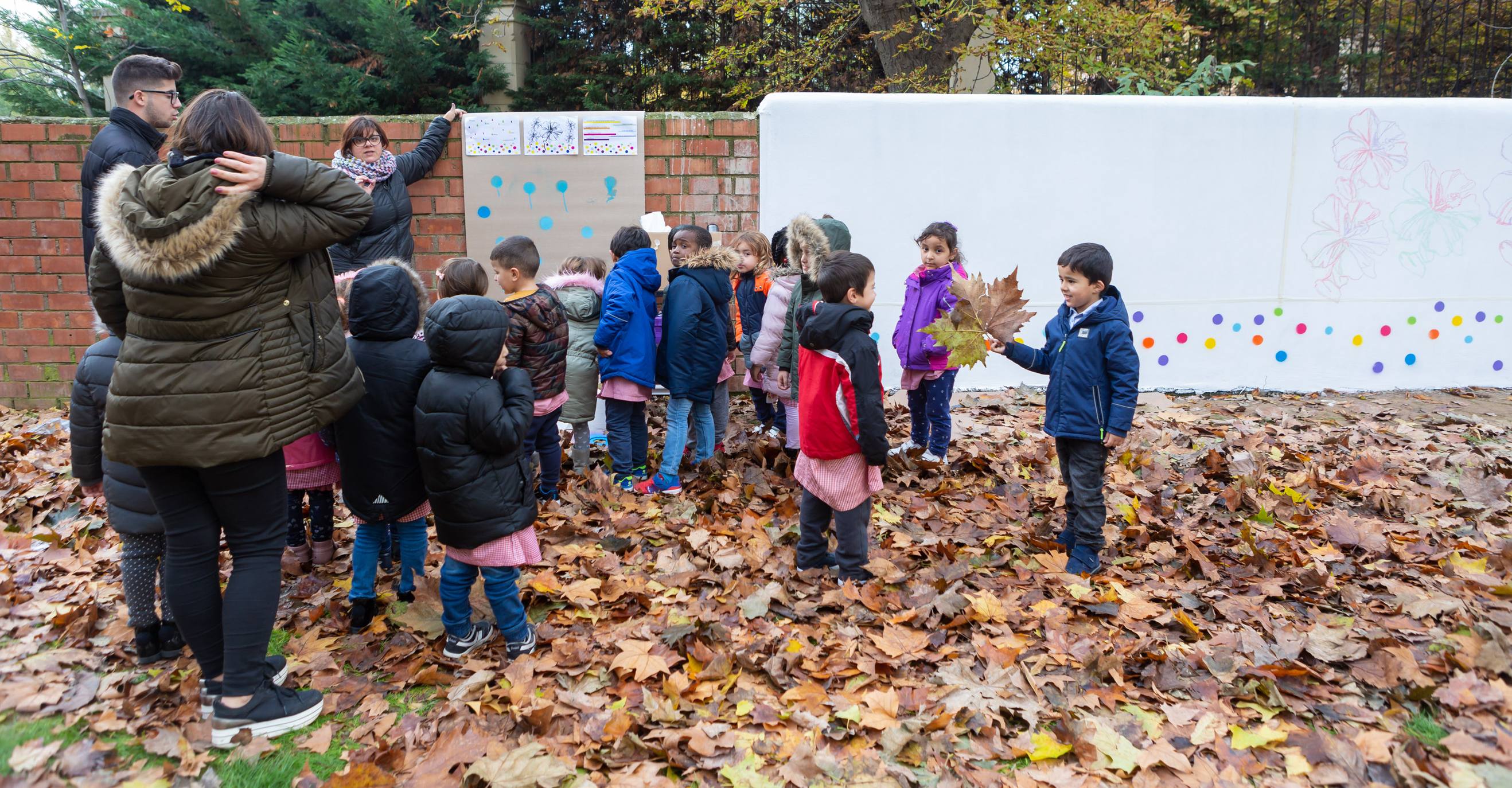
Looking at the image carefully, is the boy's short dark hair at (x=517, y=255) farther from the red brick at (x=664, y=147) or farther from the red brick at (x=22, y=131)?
the red brick at (x=22, y=131)

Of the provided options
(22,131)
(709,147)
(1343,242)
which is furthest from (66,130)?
(1343,242)

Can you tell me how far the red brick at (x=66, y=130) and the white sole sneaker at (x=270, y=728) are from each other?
20.5 ft

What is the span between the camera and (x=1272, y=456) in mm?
6434

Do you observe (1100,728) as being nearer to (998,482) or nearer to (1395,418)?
(998,482)

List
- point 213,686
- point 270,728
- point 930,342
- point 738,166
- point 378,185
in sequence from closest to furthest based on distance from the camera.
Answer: point 270,728, point 213,686, point 930,342, point 378,185, point 738,166

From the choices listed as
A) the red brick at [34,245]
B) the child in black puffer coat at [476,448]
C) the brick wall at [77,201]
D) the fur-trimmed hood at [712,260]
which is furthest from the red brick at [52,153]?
the child in black puffer coat at [476,448]

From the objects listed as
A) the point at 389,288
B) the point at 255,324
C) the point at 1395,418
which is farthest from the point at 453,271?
the point at 1395,418

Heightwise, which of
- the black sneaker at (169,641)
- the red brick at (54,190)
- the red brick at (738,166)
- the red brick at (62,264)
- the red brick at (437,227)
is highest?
the red brick at (738,166)

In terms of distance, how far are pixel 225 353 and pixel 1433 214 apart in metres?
9.65

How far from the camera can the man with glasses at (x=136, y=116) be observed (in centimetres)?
430

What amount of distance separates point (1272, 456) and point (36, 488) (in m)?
7.84

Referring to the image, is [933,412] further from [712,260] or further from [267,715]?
[267,715]

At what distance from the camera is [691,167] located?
25.5ft

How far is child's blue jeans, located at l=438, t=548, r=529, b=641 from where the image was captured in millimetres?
3717
